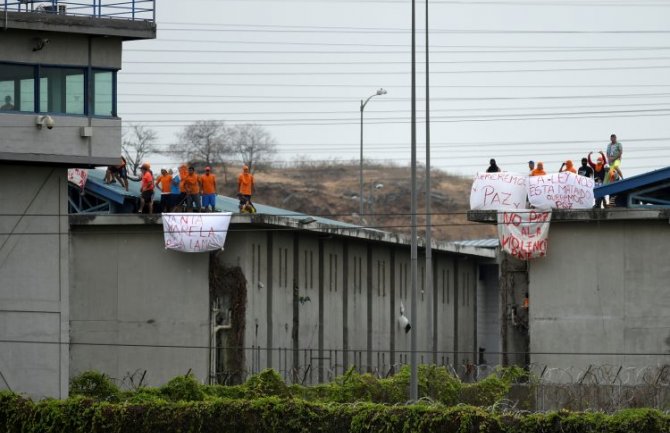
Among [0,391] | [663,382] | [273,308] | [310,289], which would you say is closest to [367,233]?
[310,289]

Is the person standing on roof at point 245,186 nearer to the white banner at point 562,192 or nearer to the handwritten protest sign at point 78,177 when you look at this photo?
the handwritten protest sign at point 78,177

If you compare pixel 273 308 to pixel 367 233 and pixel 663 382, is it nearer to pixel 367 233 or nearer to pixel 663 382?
pixel 367 233

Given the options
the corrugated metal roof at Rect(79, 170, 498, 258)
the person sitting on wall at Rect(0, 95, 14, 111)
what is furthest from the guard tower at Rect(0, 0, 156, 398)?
the corrugated metal roof at Rect(79, 170, 498, 258)

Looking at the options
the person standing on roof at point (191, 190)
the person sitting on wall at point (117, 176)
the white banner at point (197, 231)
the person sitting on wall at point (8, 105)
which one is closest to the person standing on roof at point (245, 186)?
the person standing on roof at point (191, 190)

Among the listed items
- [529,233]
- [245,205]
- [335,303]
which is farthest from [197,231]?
[335,303]

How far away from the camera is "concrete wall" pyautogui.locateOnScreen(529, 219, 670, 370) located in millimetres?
47281

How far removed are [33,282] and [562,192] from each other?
1486cm

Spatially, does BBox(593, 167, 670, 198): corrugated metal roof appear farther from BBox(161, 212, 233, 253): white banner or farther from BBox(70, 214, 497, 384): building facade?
BBox(161, 212, 233, 253): white banner

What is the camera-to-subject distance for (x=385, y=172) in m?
143

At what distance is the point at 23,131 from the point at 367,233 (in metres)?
18.2

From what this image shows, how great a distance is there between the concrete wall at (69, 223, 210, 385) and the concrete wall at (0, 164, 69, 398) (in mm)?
4596

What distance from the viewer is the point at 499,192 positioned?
160 ft

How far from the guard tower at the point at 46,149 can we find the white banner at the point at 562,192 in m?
11.8

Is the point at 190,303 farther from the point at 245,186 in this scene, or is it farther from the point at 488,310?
the point at 488,310
